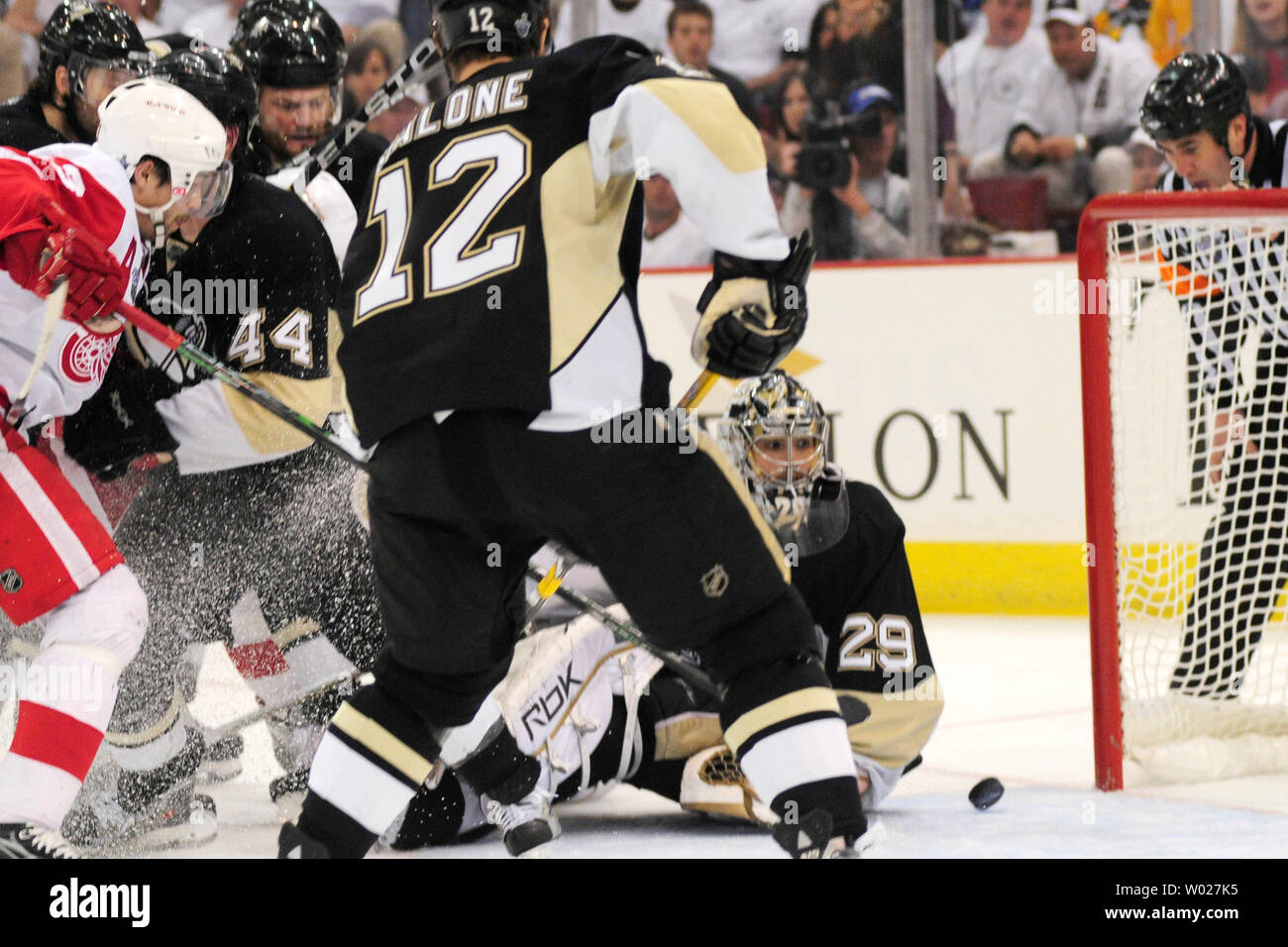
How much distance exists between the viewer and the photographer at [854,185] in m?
5.04

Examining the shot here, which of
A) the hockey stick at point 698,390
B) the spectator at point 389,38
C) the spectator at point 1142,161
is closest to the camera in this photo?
the hockey stick at point 698,390

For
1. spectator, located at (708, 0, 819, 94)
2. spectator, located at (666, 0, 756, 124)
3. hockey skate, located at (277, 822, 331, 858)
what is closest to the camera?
hockey skate, located at (277, 822, 331, 858)

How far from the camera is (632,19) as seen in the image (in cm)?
536

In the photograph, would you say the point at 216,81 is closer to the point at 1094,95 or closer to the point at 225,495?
the point at 225,495

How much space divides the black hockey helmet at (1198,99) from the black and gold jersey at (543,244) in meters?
1.71

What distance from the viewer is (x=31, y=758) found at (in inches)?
84.7

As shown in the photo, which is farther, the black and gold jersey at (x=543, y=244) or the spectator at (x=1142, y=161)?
the spectator at (x=1142, y=161)

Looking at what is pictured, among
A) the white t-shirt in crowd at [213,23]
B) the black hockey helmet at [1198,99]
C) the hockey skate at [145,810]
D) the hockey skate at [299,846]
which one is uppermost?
the white t-shirt in crowd at [213,23]

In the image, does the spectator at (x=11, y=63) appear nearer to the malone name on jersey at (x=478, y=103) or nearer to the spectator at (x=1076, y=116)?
the spectator at (x=1076, y=116)

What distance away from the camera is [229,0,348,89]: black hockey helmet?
3088 mm

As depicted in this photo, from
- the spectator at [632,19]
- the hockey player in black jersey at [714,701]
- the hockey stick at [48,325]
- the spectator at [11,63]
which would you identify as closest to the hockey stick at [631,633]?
the hockey player in black jersey at [714,701]

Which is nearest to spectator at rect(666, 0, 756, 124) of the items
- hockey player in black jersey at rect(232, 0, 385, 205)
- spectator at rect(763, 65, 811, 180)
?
spectator at rect(763, 65, 811, 180)

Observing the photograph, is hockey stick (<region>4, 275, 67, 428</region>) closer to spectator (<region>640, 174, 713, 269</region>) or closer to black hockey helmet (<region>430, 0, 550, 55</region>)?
black hockey helmet (<region>430, 0, 550, 55</region>)

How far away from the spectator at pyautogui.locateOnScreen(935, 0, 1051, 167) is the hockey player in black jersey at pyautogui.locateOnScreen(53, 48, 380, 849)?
2.71 m
